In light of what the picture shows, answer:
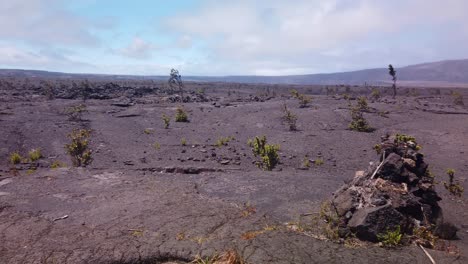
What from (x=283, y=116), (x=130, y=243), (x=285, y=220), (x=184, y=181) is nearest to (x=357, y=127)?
(x=283, y=116)

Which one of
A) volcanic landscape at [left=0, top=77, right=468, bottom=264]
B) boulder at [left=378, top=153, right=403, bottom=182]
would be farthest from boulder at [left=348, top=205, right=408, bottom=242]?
boulder at [left=378, top=153, right=403, bottom=182]

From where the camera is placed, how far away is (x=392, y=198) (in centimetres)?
609

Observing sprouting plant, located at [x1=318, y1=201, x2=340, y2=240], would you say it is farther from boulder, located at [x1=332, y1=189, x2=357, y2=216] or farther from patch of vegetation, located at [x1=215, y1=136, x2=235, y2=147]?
patch of vegetation, located at [x1=215, y1=136, x2=235, y2=147]

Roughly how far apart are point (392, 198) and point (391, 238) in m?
0.88

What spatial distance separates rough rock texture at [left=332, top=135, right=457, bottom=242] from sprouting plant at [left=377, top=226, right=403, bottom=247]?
6cm

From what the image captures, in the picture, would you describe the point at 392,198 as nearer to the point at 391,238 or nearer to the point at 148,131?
the point at 391,238

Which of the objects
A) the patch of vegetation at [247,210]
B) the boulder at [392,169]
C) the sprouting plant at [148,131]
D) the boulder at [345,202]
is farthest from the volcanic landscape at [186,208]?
the sprouting plant at [148,131]

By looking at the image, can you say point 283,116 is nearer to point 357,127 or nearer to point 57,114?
point 357,127

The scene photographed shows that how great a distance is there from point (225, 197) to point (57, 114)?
23.4 meters

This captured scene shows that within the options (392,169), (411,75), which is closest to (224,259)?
(392,169)

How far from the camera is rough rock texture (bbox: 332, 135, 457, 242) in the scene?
5.53 meters

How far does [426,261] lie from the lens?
496 cm

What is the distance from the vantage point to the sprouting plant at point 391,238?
5328 mm

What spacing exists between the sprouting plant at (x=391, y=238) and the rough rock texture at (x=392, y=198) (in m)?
0.06
